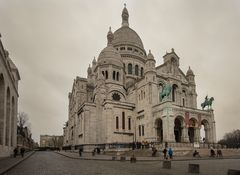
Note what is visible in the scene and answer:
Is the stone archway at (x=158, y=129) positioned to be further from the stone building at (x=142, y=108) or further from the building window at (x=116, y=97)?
the building window at (x=116, y=97)

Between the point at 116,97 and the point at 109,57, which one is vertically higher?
the point at 109,57

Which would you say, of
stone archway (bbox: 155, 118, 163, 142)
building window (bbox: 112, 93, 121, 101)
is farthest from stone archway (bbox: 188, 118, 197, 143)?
building window (bbox: 112, 93, 121, 101)

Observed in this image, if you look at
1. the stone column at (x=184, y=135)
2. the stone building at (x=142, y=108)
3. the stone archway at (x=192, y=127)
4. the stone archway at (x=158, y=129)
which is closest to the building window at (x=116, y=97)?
the stone building at (x=142, y=108)

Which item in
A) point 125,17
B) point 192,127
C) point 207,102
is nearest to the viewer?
point 192,127

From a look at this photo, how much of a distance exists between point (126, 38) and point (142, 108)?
2939 centimetres

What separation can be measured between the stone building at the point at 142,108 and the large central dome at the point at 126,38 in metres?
10.2

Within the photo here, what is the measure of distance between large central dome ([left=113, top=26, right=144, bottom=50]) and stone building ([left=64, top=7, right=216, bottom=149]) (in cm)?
1018

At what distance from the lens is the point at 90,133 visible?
52.9 m

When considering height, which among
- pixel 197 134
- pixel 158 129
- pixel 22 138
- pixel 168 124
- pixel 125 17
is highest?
pixel 125 17

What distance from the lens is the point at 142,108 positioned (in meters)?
52.2

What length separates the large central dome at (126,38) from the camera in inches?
2894

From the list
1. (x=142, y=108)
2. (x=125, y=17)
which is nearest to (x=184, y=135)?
(x=142, y=108)

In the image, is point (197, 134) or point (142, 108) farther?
point (142, 108)

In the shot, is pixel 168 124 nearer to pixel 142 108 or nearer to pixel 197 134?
pixel 197 134
